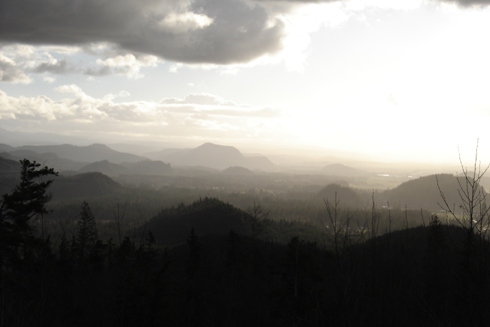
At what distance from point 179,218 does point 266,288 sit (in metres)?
155

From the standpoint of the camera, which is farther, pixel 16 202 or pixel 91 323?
pixel 16 202

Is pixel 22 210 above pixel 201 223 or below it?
above

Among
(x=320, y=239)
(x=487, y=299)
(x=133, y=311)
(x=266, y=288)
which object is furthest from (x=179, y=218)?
(x=487, y=299)

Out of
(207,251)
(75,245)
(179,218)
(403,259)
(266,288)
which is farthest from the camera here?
(179,218)

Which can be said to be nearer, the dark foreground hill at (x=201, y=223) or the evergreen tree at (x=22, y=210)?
the evergreen tree at (x=22, y=210)

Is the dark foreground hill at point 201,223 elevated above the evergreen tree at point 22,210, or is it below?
below

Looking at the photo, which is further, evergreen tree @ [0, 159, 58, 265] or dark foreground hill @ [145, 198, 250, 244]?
dark foreground hill @ [145, 198, 250, 244]

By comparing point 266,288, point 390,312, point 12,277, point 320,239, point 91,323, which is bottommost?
point 320,239

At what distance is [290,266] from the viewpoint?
80.6 feet

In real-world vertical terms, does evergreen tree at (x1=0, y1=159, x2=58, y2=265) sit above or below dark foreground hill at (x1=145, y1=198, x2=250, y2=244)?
above

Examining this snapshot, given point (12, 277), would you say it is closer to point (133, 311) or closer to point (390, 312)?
point (133, 311)

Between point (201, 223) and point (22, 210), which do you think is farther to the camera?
point (201, 223)

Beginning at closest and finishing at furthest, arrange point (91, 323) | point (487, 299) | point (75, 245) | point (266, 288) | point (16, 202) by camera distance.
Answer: point (487, 299)
point (91, 323)
point (16, 202)
point (266, 288)
point (75, 245)

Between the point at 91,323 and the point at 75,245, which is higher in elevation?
the point at 91,323
